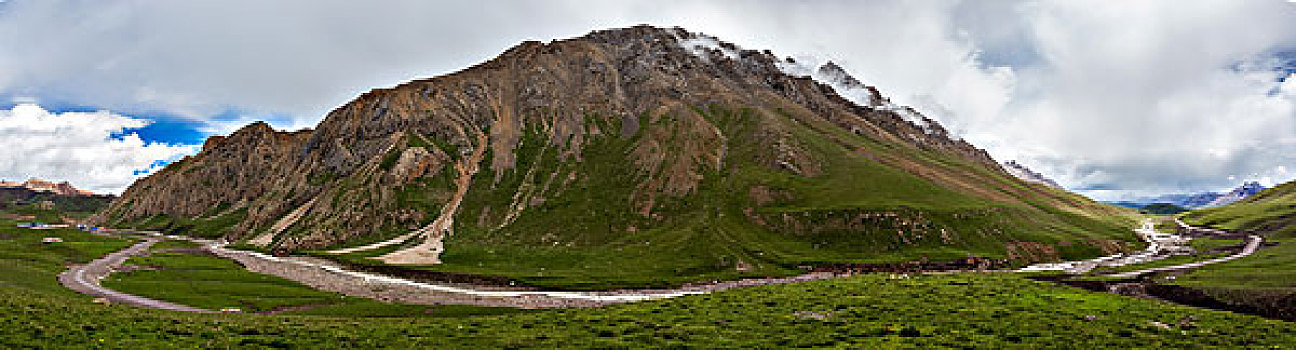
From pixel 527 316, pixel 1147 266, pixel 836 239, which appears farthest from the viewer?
pixel 836 239

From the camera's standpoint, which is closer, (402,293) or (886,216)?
(402,293)

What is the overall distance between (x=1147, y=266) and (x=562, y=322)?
435 ft

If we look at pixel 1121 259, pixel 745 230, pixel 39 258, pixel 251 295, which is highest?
pixel 745 230

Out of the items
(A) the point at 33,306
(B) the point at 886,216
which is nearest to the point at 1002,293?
(A) the point at 33,306

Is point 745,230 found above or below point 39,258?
above

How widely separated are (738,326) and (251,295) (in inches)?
3161

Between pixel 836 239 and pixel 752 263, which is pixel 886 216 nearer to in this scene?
pixel 836 239

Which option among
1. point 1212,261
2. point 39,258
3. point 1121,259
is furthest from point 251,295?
point 1121,259

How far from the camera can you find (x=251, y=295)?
8125 cm

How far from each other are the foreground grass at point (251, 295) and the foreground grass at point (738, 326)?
3484 cm

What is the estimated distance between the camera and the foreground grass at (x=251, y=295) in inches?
2859

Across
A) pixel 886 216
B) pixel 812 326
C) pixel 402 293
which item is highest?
pixel 886 216

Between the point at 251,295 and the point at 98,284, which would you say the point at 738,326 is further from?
Result: the point at 98,284

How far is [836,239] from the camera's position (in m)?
146
